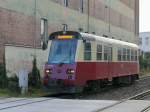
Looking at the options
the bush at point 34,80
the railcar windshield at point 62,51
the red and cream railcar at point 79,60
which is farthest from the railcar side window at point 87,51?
A: the bush at point 34,80

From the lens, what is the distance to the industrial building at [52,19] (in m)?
29.9

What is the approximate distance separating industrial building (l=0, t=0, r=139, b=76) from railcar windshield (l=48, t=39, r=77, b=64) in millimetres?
4703

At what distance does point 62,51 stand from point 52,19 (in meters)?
13.3

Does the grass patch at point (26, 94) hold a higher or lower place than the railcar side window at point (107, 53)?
lower

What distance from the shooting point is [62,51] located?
24766mm

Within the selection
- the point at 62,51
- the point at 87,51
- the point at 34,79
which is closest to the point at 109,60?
the point at 87,51

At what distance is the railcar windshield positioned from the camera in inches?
957

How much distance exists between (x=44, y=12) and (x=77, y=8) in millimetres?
8439

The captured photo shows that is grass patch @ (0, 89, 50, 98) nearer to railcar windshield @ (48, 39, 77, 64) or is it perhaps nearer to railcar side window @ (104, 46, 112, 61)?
railcar windshield @ (48, 39, 77, 64)

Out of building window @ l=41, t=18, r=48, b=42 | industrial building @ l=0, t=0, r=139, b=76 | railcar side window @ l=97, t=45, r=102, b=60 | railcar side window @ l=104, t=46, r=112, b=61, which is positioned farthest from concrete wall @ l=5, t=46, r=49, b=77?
A: railcar side window @ l=97, t=45, r=102, b=60

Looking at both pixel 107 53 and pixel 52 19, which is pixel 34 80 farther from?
pixel 52 19

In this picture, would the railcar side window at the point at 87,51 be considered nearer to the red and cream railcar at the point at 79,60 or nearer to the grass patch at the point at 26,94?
the red and cream railcar at the point at 79,60

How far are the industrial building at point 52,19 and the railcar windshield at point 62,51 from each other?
15.4 ft

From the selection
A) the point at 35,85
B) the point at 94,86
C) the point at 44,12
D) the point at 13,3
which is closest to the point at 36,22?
the point at 44,12
